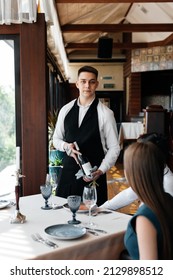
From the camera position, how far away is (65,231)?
65.2 inches

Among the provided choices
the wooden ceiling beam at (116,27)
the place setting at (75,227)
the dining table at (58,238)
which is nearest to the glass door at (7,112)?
the dining table at (58,238)

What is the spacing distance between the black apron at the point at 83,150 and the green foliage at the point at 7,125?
0.76 m

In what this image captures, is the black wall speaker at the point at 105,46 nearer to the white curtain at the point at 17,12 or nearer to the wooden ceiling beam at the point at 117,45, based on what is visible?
the wooden ceiling beam at the point at 117,45

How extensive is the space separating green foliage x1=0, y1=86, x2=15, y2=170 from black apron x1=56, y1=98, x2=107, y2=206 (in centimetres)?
76

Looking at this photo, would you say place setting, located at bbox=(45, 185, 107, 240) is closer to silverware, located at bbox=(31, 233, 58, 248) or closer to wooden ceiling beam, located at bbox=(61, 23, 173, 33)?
silverware, located at bbox=(31, 233, 58, 248)

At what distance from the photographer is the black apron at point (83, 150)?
2.62m

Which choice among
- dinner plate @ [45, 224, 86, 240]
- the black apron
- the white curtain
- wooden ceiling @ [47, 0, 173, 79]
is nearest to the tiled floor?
the black apron

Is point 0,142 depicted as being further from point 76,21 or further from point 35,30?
point 76,21

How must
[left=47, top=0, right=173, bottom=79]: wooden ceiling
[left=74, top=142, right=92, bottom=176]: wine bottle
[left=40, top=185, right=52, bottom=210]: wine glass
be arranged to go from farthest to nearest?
[left=47, top=0, right=173, bottom=79]: wooden ceiling → [left=74, top=142, right=92, bottom=176]: wine bottle → [left=40, top=185, right=52, bottom=210]: wine glass

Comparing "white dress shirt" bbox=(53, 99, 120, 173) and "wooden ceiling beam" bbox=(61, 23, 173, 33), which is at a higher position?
"wooden ceiling beam" bbox=(61, 23, 173, 33)

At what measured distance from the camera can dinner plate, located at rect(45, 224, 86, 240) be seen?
5.17ft

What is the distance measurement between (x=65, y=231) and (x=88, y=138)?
105 cm

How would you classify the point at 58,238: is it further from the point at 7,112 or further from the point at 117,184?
the point at 117,184

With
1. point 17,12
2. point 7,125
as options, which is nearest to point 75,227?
point 7,125
